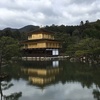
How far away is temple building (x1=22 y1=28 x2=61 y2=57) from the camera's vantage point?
46.8 meters

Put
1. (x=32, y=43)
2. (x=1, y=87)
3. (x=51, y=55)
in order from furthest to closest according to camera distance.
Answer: (x=32, y=43) → (x=51, y=55) → (x=1, y=87)

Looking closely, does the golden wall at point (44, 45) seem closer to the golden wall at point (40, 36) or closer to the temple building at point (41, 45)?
the temple building at point (41, 45)

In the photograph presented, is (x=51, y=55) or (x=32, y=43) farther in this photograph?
(x=32, y=43)

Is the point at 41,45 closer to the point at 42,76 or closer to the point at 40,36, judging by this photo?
the point at 40,36

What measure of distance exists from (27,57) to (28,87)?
31616 millimetres

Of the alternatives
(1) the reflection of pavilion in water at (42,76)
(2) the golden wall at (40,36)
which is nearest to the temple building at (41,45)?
(2) the golden wall at (40,36)

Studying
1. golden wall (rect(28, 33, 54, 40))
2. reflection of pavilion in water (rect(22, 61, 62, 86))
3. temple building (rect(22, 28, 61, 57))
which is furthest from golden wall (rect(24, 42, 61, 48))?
reflection of pavilion in water (rect(22, 61, 62, 86))

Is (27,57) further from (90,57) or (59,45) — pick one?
(90,57)

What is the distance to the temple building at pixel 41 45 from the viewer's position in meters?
46.8

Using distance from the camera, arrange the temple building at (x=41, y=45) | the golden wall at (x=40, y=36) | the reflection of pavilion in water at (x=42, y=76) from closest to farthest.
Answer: the reflection of pavilion in water at (x=42, y=76) < the temple building at (x=41, y=45) < the golden wall at (x=40, y=36)

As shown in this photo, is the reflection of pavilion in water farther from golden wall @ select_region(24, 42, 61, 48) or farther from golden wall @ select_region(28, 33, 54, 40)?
golden wall @ select_region(28, 33, 54, 40)

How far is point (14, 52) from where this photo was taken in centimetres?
2008

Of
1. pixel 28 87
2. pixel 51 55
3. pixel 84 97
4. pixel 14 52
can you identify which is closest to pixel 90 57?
pixel 51 55

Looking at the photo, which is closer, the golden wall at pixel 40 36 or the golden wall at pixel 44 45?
the golden wall at pixel 44 45
